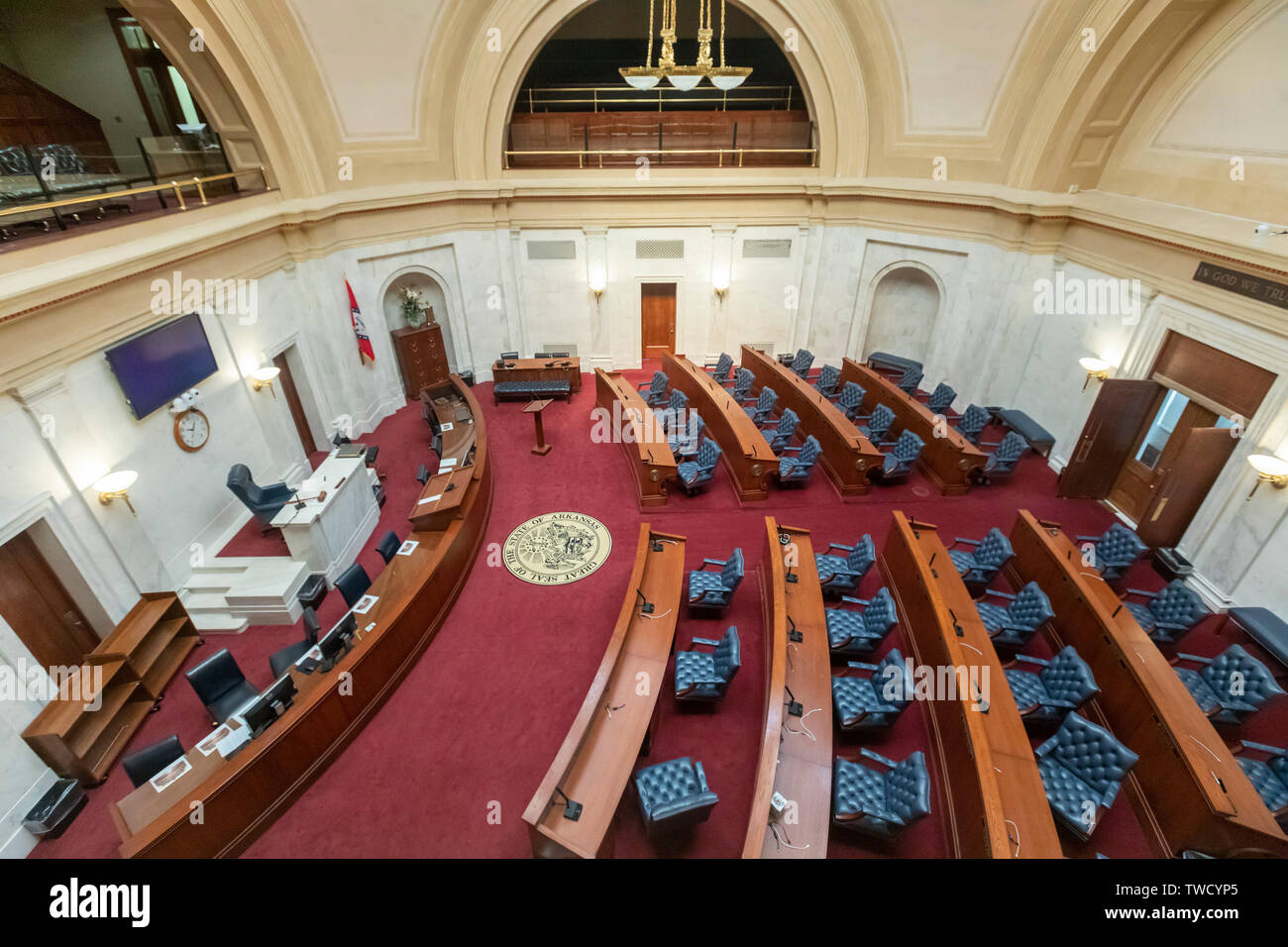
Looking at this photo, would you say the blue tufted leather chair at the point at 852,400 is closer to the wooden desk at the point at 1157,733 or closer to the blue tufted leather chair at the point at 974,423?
the blue tufted leather chair at the point at 974,423

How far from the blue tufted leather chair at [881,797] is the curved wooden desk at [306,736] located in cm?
478

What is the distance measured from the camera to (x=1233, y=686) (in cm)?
609

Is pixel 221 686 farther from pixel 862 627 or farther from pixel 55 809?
pixel 862 627

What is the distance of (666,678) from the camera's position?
276 inches

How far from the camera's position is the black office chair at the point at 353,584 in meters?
7.49

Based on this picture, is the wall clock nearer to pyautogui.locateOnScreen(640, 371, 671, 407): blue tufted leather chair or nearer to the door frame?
pyautogui.locateOnScreen(640, 371, 671, 407): blue tufted leather chair

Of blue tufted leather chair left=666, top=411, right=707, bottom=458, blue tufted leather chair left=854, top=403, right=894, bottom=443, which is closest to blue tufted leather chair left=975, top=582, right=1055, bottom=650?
blue tufted leather chair left=854, top=403, right=894, bottom=443

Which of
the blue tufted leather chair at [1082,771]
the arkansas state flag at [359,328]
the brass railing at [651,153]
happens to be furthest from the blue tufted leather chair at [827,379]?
the arkansas state flag at [359,328]

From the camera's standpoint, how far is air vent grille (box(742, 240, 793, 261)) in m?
14.7

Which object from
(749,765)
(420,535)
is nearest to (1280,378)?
(749,765)

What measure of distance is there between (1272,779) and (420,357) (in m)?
15.6

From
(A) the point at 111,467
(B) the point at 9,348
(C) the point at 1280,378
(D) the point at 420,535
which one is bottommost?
(D) the point at 420,535

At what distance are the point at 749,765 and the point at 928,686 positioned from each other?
7.58ft
